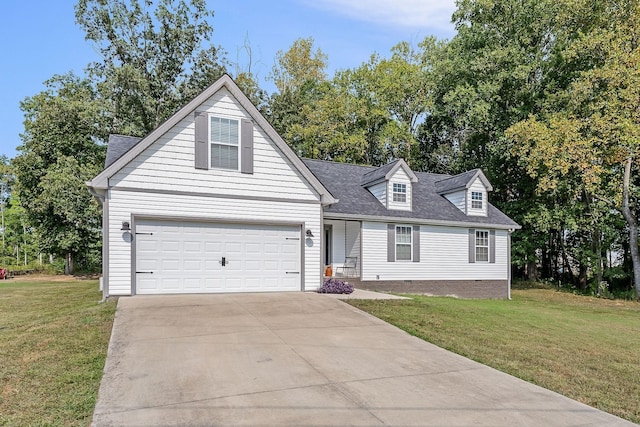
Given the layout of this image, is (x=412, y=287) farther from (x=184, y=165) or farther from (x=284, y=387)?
(x=284, y=387)

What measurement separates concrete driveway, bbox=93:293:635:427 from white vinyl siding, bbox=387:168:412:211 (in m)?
9.84

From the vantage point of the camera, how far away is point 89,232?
1056 inches

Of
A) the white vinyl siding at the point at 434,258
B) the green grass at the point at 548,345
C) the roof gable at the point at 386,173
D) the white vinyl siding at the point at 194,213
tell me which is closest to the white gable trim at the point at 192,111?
the white vinyl siding at the point at 194,213

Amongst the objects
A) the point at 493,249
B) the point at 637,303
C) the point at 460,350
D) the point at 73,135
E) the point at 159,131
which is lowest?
the point at 637,303

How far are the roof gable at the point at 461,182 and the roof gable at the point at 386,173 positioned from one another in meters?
2.66

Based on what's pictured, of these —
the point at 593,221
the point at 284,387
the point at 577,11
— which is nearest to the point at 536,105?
the point at 577,11

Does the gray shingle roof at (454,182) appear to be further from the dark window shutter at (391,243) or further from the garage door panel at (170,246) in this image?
the garage door panel at (170,246)

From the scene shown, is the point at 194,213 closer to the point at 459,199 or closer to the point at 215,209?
the point at 215,209

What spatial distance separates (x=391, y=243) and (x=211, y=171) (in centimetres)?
819

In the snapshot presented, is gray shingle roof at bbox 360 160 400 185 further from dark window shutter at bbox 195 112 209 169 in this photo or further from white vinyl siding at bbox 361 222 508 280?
dark window shutter at bbox 195 112 209 169

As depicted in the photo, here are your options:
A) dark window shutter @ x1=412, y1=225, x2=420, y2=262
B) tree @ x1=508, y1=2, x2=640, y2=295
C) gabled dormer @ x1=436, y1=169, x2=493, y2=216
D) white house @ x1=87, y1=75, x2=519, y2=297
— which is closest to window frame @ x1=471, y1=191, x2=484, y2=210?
gabled dormer @ x1=436, y1=169, x2=493, y2=216

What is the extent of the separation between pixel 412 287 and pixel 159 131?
11515mm

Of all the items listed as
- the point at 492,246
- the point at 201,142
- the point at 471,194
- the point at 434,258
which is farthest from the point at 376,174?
the point at 201,142

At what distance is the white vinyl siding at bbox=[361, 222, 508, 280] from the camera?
16.5 meters
